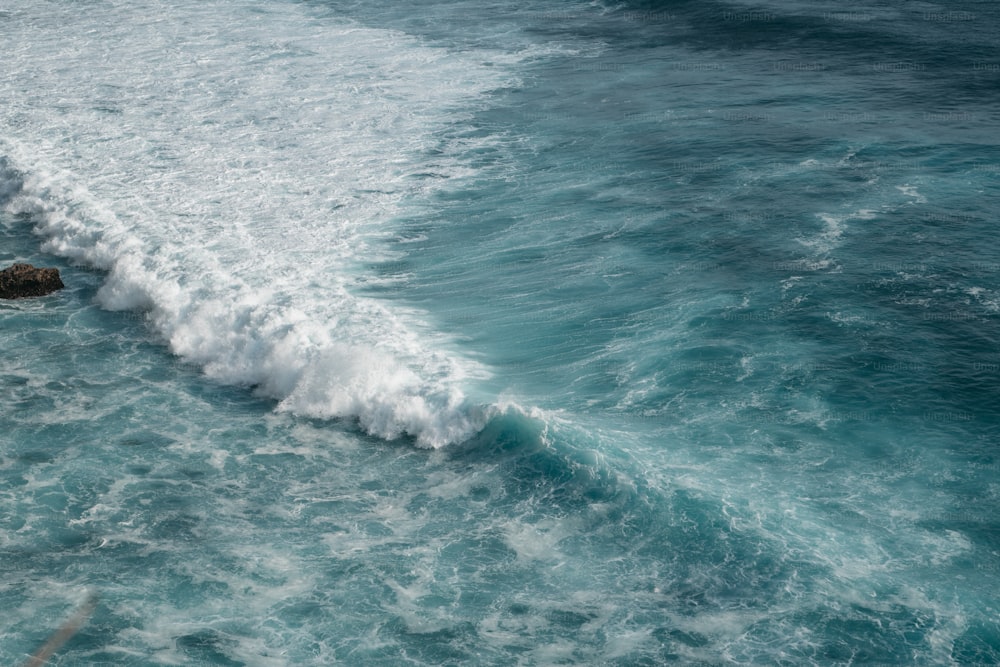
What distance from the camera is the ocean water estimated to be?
2245cm

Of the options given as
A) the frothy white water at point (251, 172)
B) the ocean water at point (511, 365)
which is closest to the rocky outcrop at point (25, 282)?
the ocean water at point (511, 365)

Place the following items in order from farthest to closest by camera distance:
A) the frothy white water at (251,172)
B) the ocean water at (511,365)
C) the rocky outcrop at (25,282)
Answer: the rocky outcrop at (25,282), the frothy white water at (251,172), the ocean water at (511,365)

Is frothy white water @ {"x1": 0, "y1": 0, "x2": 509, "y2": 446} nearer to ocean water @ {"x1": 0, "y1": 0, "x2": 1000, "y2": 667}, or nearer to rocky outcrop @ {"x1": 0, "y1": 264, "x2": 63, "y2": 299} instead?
ocean water @ {"x1": 0, "y1": 0, "x2": 1000, "y2": 667}

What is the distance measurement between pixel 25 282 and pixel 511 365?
51.8 ft

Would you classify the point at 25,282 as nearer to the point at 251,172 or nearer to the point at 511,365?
the point at 251,172

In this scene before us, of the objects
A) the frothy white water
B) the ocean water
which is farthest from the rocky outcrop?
the frothy white water

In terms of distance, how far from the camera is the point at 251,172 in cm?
4303

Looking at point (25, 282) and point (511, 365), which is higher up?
point (25, 282)

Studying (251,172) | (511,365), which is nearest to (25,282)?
(251,172)

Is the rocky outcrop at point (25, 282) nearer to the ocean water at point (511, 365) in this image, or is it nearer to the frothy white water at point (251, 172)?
the ocean water at point (511, 365)

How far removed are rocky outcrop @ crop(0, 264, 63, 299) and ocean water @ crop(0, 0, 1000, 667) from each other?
63 centimetres

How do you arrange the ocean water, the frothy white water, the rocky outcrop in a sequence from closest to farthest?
the ocean water → the frothy white water → the rocky outcrop

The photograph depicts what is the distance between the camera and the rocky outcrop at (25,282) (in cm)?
3459

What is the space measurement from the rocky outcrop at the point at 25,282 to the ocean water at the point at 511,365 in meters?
0.63
